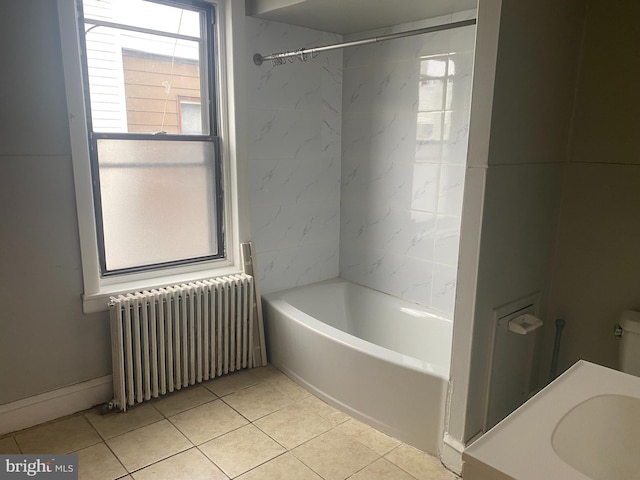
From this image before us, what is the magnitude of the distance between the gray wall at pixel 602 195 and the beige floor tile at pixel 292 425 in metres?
1.28

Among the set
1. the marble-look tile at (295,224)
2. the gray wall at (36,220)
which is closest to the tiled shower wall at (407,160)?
the marble-look tile at (295,224)

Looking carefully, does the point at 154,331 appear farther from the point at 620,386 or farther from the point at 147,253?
the point at 620,386

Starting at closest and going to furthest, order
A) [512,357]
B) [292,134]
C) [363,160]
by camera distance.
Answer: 1. [512,357]
2. [292,134]
3. [363,160]

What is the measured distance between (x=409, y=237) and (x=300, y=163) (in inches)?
34.0

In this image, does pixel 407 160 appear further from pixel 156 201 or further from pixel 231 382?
pixel 231 382

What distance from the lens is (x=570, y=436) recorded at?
1.03m

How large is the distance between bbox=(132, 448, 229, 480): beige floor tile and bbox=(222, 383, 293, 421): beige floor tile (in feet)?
1.25

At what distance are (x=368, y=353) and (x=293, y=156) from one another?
140 cm

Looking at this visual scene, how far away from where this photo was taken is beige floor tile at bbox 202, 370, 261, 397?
268 cm

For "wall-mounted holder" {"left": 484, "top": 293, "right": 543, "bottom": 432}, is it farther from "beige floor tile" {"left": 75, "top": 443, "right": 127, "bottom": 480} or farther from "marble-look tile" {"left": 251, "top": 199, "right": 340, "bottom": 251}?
"beige floor tile" {"left": 75, "top": 443, "right": 127, "bottom": 480}

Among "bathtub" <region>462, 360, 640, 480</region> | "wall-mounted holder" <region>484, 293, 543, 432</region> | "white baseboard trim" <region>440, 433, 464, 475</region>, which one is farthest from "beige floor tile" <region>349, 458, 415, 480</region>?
"bathtub" <region>462, 360, 640, 480</region>

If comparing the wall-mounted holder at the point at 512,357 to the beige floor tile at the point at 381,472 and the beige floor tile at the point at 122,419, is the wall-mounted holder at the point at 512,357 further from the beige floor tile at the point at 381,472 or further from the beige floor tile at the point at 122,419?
the beige floor tile at the point at 122,419

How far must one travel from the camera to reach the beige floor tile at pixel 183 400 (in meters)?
2.48

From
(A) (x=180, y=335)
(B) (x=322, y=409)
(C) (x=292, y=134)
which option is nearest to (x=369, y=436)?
(B) (x=322, y=409)
